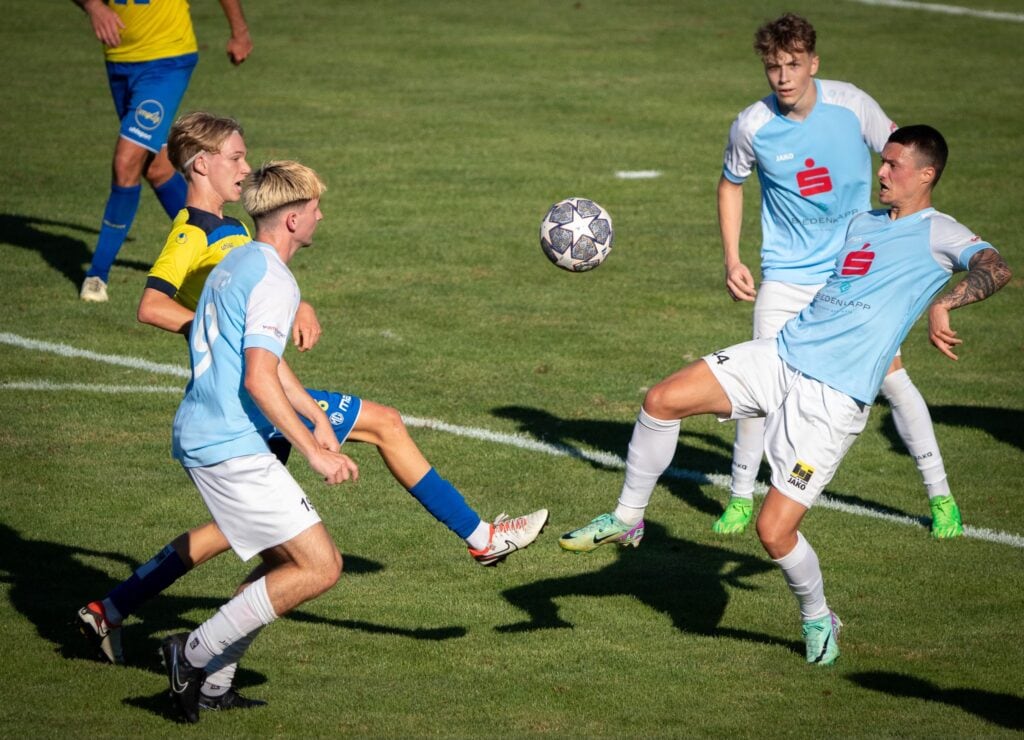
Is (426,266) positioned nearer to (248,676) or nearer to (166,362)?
(166,362)

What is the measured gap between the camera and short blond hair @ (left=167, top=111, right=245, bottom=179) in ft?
22.5

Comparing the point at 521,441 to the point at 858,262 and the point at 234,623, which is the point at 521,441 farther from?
the point at 234,623

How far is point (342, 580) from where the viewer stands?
24.9 ft

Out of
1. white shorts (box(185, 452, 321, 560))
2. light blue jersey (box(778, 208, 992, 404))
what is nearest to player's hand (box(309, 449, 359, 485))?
white shorts (box(185, 452, 321, 560))

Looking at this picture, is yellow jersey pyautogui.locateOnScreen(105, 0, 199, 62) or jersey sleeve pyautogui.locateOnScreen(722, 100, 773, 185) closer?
jersey sleeve pyautogui.locateOnScreen(722, 100, 773, 185)

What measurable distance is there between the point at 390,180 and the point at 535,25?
864 centimetres

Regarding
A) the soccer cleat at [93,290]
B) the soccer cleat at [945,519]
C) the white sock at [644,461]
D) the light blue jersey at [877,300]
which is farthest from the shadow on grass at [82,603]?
the soccer cleat at [93,290]

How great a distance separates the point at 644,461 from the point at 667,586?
835mm

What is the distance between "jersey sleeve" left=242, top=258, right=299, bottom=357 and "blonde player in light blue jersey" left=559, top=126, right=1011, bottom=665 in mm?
2287

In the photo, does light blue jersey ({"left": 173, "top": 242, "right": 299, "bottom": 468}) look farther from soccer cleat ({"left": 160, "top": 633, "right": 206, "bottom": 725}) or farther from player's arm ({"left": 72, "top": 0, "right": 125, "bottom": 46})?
player's arm ({"left": 72, "top": 0, "right": 125, "bottom": 46})

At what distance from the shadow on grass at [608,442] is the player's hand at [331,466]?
12.8 feet

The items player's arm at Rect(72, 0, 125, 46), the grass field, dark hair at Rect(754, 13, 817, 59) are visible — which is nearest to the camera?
the grass field

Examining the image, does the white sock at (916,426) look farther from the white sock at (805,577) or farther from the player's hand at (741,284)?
the white sock at (805,577)

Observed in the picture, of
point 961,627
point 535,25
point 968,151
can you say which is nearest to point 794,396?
point 961,627
